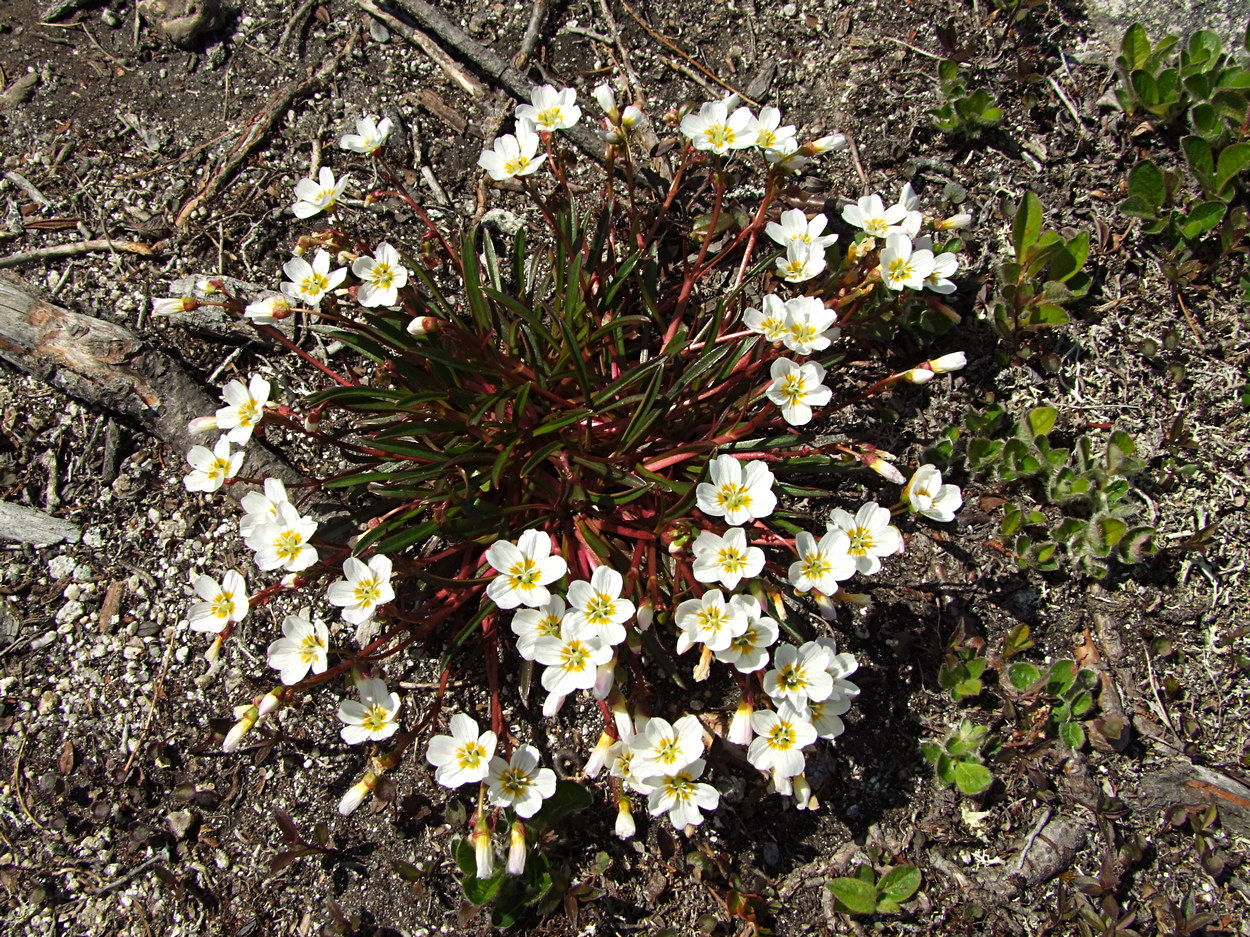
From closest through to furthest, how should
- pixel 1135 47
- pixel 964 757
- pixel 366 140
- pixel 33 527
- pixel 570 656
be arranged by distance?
pixel 570 656, pixel 964 757, pixel 366 140, pixel 33 527, pixel 1135 47

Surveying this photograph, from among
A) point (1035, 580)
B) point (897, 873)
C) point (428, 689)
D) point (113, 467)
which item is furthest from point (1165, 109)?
point (113, 467)

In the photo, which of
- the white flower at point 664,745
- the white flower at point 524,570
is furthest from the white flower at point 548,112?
the white flower at point 664,745

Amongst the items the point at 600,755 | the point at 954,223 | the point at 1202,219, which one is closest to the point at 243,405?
the point at 600,755

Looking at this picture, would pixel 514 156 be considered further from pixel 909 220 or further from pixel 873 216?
pixel 909 220

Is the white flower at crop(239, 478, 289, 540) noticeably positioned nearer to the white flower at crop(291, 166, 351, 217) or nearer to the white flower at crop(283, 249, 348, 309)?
the white flower at crop(283, 249, 348, 309)

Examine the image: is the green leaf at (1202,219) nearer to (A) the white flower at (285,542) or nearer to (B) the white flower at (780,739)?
(B) the white flower at (780,739)

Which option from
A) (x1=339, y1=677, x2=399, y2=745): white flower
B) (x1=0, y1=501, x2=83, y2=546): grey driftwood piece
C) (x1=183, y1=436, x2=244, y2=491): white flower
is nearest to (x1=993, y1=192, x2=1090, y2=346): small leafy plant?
(x1=339, y1=677, x2=399, y2=745): white flower

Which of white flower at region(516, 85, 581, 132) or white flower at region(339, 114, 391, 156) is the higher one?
white flower at region(516, 85, 581, 132)
